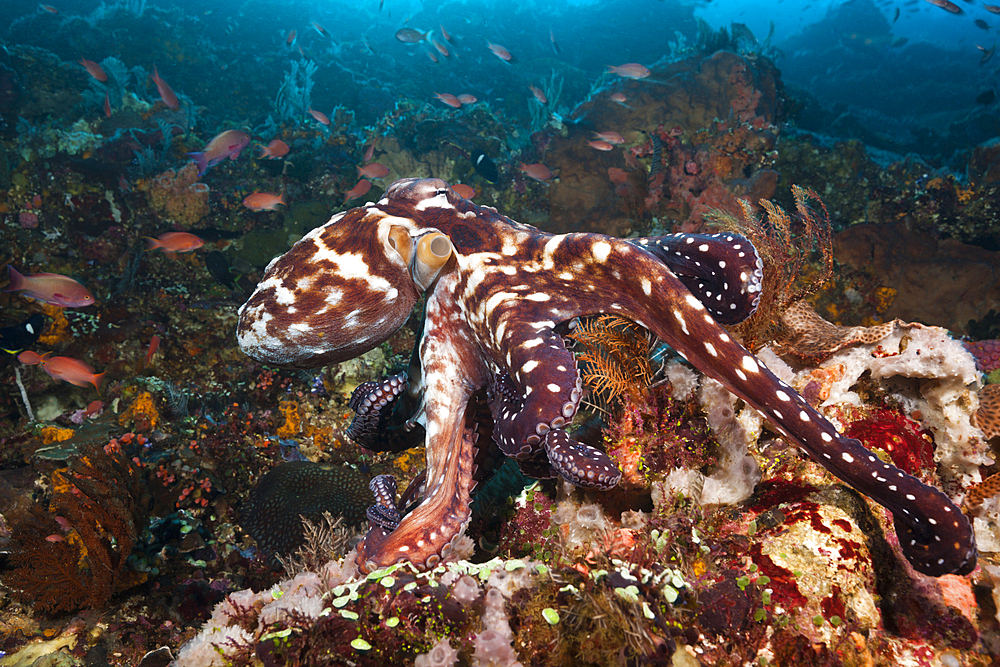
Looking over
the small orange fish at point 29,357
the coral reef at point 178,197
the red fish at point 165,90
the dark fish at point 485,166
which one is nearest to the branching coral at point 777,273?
the dark fish at point 485,166

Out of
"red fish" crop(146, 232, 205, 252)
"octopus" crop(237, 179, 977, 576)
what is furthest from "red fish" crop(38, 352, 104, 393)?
"octopus" crop(237, 179, 977, 576)

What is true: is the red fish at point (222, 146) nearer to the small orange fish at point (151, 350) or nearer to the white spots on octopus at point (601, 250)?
the small orange fish at point (151, 350)

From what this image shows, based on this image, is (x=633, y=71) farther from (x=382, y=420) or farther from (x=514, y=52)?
(x=514, y=52)

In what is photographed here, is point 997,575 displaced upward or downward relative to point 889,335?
downward

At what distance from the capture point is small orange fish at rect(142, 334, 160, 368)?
314 inches

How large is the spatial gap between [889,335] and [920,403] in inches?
18.0

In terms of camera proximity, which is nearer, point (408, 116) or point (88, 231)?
point (88, 231)

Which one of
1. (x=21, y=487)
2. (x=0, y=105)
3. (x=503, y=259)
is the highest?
(x=0, y=105)

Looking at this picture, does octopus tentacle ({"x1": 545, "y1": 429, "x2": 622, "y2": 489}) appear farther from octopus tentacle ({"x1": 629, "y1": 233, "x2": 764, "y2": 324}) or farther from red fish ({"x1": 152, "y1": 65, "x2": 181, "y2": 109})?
red fish ({"x1": 152, "y1": 65, "x2": 181, "y2": 109})

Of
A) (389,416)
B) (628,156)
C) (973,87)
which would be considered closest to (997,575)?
(389,416)

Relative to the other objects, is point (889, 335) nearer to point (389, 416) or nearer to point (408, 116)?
point (389, 416)

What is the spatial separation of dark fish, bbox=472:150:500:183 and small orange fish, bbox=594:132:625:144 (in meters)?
2.98

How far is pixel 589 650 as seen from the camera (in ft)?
5.57

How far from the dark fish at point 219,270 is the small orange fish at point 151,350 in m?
1.84
